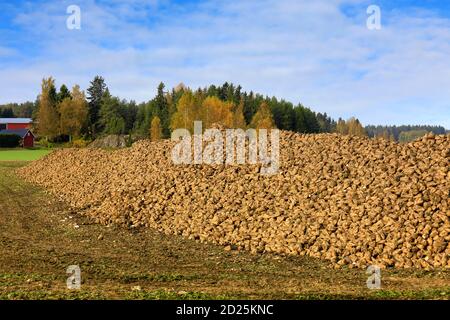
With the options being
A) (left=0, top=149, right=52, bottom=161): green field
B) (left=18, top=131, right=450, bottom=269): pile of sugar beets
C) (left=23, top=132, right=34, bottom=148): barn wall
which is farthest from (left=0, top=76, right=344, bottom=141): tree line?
(left=18, top=131, right=450, bottom=269): pile of sugar beets

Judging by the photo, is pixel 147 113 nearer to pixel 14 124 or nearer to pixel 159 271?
pixel 14 124

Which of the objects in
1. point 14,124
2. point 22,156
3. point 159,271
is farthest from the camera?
point 14,124

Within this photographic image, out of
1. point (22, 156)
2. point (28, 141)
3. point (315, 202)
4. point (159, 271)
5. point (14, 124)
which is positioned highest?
point (14, 124)

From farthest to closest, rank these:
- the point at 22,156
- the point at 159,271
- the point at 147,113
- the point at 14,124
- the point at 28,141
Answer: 1. the point at 14,124
2. the point at 147,113
3. the point at 28,141
4. the point at 22,156
5. the point at 159,271

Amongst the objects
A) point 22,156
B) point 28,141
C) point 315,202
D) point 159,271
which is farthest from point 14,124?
point 159,271

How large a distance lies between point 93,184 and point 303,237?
12.3 meters

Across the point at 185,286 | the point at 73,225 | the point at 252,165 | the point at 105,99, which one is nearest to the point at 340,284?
the point at 185,286

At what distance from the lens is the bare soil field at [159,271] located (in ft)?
24.7

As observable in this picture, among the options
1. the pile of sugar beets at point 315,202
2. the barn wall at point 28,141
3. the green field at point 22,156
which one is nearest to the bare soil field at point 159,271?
the pile of sugar beets at point 315,202

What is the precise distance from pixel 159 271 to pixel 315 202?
504 centimetres

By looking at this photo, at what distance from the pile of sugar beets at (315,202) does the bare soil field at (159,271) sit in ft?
1.77

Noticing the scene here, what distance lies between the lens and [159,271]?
32.1 feet

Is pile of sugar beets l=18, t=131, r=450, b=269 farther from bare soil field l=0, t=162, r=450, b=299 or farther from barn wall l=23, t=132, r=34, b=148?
barn wall l=23, t=132, r=34, b=148

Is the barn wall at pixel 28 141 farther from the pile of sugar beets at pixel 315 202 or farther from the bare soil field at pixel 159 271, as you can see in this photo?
the bare soil field at pixel 159 271
